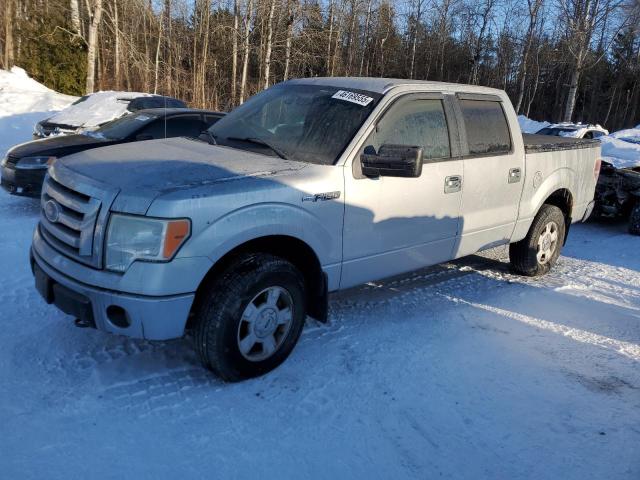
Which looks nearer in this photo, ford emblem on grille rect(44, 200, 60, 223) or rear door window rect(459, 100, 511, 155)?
ford emblem on grille rect(44, 200, 60, 223)

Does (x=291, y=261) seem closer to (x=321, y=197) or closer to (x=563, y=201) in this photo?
(x=321, y=197)

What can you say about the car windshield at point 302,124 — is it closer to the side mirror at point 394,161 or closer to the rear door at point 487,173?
the side mirror at point 394,161

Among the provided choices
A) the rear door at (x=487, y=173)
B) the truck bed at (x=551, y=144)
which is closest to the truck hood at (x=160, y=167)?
the rear door at (x=487, y=173)

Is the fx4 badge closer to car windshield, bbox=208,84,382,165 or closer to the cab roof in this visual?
car windshield, bbox=208,84,382,165

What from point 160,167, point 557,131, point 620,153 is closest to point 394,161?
point 160,167

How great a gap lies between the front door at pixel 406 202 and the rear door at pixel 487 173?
160 millimetres

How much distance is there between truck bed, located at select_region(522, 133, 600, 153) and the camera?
5418 mm

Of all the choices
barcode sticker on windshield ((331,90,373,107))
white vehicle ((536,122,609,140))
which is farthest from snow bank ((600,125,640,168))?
barcode sticker on windshield ((331,90,373,107))

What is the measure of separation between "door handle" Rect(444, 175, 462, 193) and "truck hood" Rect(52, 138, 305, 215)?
1367mm

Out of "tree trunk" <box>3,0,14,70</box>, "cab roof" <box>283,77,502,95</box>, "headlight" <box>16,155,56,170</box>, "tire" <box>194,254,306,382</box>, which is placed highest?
"tree trunk" <box>3,0,14,70</box>

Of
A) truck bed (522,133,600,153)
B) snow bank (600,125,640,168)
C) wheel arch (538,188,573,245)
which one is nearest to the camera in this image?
truck bed (522,133,600,153)

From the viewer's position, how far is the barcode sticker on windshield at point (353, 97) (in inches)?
157

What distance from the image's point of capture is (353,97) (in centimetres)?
407

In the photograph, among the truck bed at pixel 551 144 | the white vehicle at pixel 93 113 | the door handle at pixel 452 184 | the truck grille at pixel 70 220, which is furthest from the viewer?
the white vehicle at pixel 93 113
